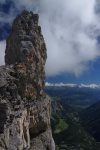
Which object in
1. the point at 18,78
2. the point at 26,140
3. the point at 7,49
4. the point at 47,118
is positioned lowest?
the point at 26,140

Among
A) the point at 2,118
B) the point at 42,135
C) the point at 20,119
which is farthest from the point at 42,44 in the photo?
the point at 2,118

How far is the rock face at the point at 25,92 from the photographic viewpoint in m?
54.8

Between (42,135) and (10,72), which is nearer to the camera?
(10,72)

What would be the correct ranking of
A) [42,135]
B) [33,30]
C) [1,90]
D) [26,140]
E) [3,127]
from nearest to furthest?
[3,127] < [1,90] < [26,140] < [42,135] < [33,30]

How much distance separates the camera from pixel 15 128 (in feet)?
185

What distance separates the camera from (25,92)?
68.7m

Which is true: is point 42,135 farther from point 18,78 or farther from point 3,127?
point 3,127

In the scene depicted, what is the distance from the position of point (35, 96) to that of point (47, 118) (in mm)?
5375

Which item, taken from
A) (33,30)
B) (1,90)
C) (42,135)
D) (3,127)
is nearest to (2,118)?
(3,127)

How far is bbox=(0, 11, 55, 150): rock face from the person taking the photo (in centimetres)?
5484

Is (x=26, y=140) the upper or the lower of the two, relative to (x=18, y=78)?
lower

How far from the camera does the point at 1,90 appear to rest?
56125 millimetres

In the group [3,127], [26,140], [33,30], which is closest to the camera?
[3,127]

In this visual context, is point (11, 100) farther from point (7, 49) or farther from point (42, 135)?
point (7, 49)
